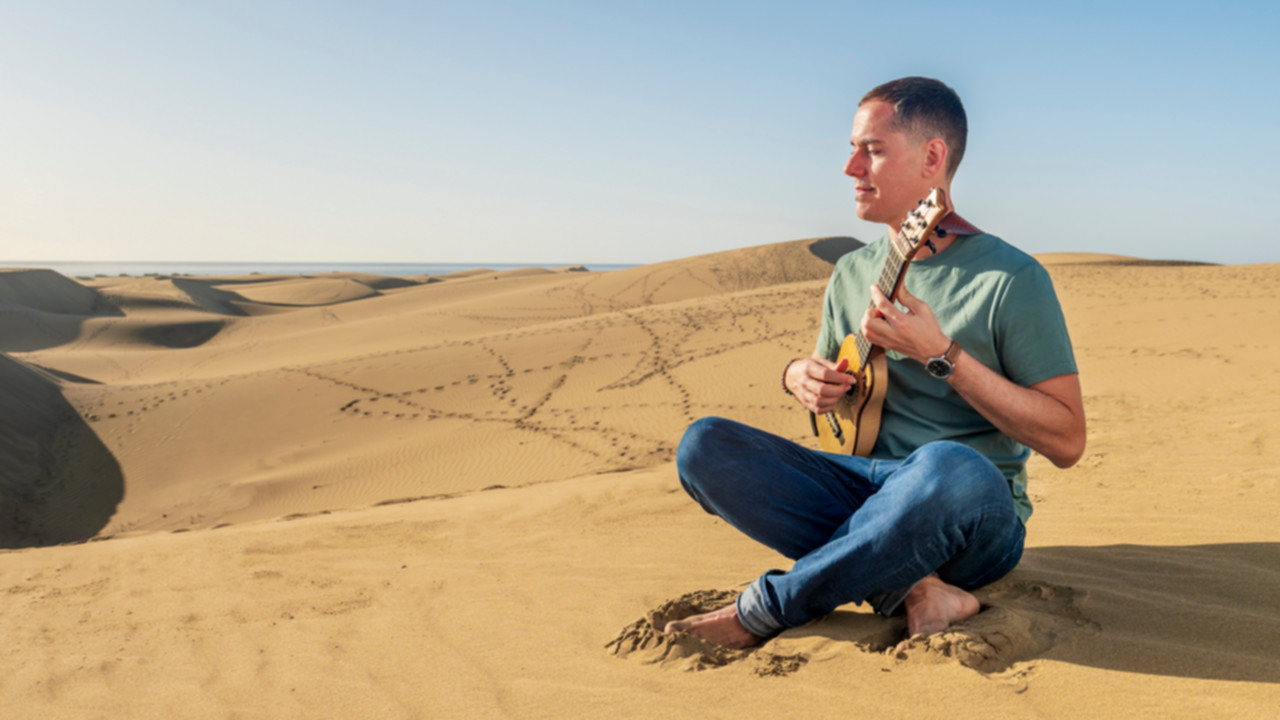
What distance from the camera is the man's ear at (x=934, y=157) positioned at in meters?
2.50

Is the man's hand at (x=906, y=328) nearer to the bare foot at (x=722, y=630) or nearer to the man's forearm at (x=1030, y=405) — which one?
the man's forearm at (x=1030, y=405)

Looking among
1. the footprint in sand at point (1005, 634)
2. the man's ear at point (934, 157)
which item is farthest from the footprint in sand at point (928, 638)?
the man's ear at point (934, 157)

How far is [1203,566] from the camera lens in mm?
2727

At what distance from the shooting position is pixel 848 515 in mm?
2371

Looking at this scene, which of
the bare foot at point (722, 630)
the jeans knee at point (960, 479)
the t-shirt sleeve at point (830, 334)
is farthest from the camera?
the t-shirt sleeve at point (830, 334)

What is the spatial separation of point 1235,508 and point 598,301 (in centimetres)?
2671

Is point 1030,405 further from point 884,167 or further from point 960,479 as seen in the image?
point 884,167

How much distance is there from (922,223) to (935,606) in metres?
1.10

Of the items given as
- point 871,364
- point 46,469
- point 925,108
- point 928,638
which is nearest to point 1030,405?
point 871,364

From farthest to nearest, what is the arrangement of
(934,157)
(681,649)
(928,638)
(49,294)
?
1. (49,294)
2. (934,157)
3. (681,649)
4. (928,638)

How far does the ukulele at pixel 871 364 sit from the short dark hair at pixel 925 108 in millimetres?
318

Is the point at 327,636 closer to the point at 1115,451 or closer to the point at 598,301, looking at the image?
the point at 1115,451

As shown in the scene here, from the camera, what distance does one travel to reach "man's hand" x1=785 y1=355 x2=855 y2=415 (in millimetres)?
2520

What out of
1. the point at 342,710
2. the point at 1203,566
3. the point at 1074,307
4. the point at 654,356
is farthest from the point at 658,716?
the point at 1074,307
